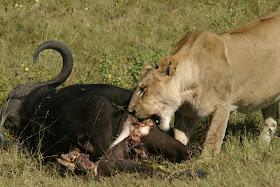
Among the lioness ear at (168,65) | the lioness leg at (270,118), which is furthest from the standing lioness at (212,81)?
the lioness leg at (270,118)

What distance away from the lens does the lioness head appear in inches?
169

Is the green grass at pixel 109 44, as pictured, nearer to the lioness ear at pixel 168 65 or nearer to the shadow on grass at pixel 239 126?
the shadow on grass at pixel 239 126

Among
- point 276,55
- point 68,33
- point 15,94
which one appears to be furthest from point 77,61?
point 276,55

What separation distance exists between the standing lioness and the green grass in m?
0.37

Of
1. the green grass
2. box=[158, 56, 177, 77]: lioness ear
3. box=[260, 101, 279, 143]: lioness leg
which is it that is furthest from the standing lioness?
box=[260, 101, 279, 143]: lioness leg

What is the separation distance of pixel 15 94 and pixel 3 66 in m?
1.83

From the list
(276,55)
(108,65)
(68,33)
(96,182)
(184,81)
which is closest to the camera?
(96,182)

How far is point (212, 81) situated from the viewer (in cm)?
436

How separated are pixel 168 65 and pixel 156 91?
269mm

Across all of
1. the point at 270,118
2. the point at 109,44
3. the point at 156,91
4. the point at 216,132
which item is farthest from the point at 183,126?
the point at 109,44

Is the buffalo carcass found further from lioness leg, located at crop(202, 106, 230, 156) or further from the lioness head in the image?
lioness leg, located at crop(202, 106, 230, 156)

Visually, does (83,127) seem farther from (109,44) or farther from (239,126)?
(109,44)

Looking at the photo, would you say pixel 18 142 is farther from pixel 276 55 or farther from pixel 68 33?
pixel 68 33

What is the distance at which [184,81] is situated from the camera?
14.4 feet
